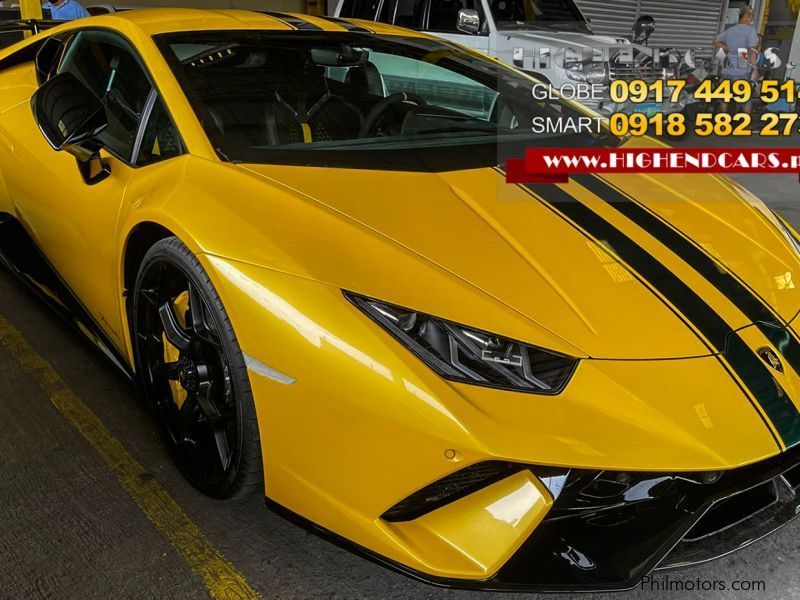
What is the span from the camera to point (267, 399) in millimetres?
1467

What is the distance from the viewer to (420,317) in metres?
1.38

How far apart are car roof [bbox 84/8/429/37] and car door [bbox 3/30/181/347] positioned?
3.6 inches

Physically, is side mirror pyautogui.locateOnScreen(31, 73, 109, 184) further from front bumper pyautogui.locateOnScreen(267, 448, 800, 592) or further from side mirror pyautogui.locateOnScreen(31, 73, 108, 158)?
front bumper pyautogui.locateOnScreen(267, 448, 800, 592)

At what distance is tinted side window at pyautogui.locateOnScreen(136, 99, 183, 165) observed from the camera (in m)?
A: 1.92

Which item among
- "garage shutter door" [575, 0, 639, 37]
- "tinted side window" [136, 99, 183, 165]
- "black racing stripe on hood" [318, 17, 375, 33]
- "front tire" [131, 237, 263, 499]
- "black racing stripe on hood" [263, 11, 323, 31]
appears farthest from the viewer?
"garage shutter door" [575, 0, 639, 37]

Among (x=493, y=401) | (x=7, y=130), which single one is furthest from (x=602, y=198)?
(x=7, y=130)

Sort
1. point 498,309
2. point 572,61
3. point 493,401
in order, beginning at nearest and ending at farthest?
point 493,401 → point 498,309 → point 572,61

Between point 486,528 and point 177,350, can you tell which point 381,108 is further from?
point 486,528

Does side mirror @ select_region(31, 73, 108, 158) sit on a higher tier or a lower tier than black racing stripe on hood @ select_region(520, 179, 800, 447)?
higher

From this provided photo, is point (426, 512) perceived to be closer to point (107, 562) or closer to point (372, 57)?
point (107, 562)

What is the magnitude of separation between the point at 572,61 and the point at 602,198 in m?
4.58

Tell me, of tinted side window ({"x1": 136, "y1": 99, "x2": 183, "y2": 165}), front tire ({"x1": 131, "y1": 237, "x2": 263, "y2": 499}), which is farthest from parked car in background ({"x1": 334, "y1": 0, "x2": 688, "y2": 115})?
front tire ({"x1": 131, "y1": 237, "x2": 263, "y2": 499})

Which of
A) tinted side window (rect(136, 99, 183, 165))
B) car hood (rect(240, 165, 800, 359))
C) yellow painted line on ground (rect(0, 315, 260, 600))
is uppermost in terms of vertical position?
tinted side window (rect(136, 99, 183, 165))

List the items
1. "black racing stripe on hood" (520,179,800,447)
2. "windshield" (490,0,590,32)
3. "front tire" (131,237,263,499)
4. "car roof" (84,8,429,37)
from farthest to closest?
"windshield" (490,0,590,32) < "car roof" (84,8,429,37) < "front tire" (131,237,263,499) < "black racing stripe on hood" (520,179,800,447)
